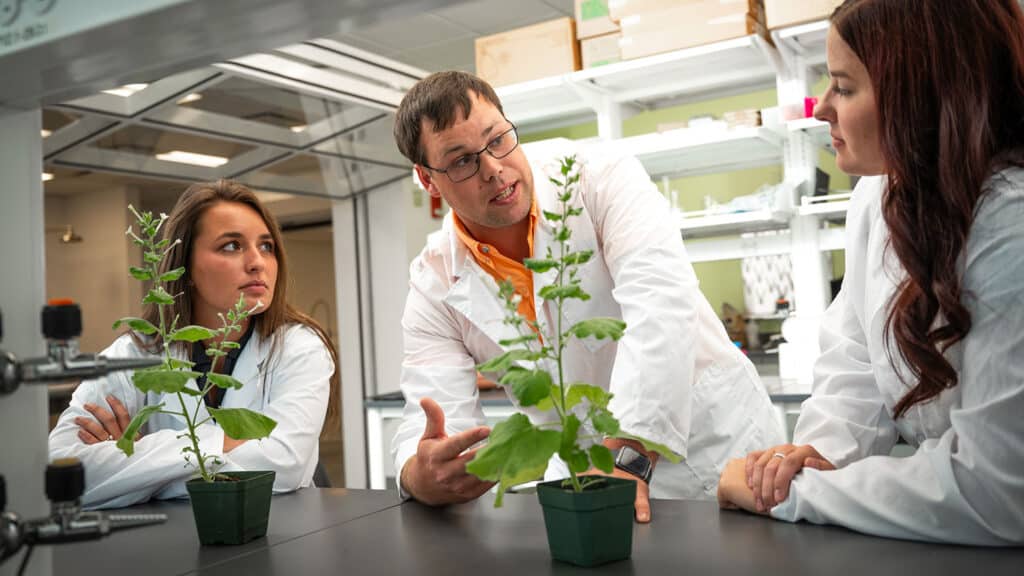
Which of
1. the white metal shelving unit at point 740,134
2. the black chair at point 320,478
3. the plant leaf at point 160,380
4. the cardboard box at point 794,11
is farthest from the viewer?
the white metal shelving unit at point 740,134

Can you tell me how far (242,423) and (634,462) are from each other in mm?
525

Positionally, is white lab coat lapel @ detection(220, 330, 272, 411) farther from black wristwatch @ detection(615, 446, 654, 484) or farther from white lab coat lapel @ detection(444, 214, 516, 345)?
black wristwatch @ detection(615, 446, 654, 484)

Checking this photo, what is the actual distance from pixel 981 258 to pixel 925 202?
87mm

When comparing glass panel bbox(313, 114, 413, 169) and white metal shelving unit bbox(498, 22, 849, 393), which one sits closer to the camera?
white metal shelving unit bbox(498, 22, 849, 393)

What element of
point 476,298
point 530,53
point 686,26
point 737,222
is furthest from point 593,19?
point 476,298

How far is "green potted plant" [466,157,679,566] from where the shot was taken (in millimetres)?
741

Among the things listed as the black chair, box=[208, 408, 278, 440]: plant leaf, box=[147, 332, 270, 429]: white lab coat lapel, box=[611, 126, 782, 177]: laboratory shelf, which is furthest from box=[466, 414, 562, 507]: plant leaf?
box=[611, 126, 782, 177]: laboratory shelf

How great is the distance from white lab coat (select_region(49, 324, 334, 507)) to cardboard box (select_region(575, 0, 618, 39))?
2.26 meters

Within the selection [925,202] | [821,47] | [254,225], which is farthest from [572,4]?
[925,202]

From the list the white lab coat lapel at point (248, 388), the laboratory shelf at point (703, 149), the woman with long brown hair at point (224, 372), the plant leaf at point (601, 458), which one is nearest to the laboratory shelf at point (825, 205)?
the laboratory shelf at point (703, 149)

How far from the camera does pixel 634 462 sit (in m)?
1.16

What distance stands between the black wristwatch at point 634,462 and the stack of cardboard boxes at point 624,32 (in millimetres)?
2326

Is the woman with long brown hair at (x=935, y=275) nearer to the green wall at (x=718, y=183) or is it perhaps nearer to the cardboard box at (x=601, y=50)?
the cardboard box at (x=601, y=50)

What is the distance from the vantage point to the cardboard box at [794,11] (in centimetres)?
300
